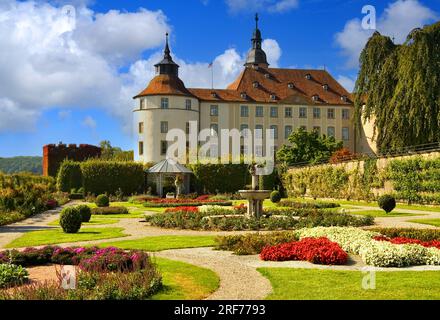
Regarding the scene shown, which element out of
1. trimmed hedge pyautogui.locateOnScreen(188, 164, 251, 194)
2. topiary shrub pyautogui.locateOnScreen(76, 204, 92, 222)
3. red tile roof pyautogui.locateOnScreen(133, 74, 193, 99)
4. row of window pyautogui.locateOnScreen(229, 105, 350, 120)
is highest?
red tile roof pyautogui.locateOnScreen(133, 74, 193, 99)

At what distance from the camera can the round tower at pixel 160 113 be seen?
188 ft

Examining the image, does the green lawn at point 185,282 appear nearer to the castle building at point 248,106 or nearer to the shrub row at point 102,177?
the shrub row at point 102,177

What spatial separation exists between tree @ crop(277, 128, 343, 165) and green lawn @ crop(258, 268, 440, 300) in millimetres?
43450

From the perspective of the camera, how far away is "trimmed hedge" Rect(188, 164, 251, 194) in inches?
1927

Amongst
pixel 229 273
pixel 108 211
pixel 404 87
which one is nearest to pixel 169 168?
pixel 108 211

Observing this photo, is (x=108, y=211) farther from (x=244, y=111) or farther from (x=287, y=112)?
(x=287, y=112)

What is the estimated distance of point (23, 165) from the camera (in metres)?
123

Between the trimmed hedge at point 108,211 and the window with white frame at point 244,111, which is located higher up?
the window with white frame at point 244,111

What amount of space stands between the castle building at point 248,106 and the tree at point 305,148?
22.1 ft

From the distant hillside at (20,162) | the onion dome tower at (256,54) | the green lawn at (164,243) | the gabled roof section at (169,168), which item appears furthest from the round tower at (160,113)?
the distant hillside at (20,162)

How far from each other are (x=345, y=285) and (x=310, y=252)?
270 cm

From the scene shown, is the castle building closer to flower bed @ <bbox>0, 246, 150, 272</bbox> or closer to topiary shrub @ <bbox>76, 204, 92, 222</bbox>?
topiary shrub @ <bbox>76, 204, 92, 222</bbox>

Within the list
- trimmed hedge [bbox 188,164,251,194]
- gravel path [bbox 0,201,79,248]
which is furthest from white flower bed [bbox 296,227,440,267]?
trimmed hedge [bbox 188,164,251,194]
